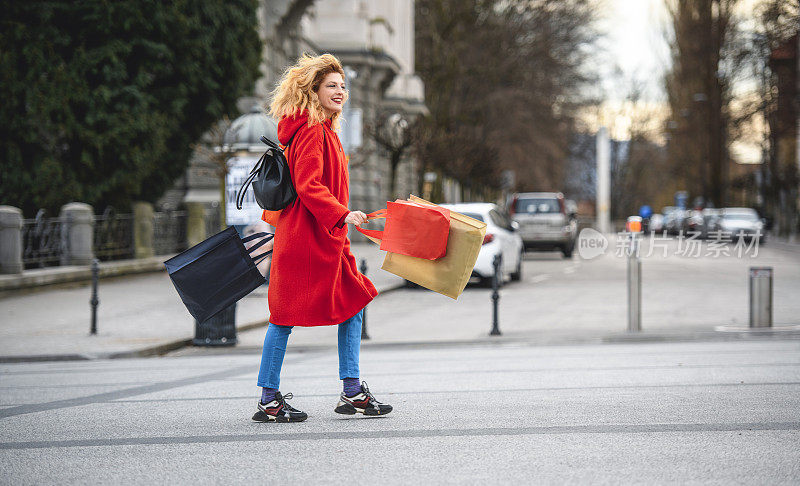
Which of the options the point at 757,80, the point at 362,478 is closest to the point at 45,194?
the point at 362,478

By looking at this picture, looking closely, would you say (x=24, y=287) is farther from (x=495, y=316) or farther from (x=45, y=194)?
(x=495, y=316)

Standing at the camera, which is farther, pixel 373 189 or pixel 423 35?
pixel 423 35

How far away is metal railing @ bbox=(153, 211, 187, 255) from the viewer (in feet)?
72.3

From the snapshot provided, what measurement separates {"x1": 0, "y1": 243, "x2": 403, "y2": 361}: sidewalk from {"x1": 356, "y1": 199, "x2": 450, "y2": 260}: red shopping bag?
19.9 ft

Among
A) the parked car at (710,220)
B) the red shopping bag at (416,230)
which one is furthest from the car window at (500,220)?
the parked car at (710,220)

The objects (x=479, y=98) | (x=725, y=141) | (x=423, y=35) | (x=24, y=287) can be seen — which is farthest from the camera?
(x=725, y=141)

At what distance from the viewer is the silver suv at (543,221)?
31516mm

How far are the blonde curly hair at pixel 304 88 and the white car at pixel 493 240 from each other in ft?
41.9

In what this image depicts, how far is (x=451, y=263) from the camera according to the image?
19.2ft

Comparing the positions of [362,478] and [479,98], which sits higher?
[479,98]

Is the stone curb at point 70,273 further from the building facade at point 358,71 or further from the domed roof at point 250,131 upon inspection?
the domed roof at point 250,131

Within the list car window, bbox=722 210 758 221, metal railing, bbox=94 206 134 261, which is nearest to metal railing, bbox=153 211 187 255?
metal railing, bbox=94 206 134 261

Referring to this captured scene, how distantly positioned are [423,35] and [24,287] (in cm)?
3720

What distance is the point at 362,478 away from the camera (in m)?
4.62
